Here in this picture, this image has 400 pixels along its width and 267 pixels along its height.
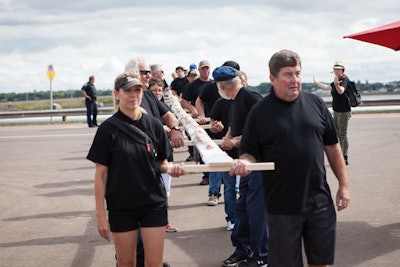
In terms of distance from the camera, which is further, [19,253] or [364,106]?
[364,106]

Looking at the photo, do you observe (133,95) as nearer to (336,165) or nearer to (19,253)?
(336,165)

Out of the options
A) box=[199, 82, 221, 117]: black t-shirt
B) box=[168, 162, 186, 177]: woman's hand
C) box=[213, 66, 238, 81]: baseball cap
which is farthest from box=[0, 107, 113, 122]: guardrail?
box=[168, 162, 186, 177]: woman's hand

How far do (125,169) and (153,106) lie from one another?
1769 millimetres

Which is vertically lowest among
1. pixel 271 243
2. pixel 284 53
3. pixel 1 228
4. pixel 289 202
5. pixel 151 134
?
pixel 1 228

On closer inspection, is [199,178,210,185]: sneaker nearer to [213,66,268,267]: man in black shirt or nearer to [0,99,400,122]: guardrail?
[213,66,268,267]: man in black shirt

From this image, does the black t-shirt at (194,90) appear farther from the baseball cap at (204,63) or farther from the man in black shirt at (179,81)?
the man in black shirt at (179,81)

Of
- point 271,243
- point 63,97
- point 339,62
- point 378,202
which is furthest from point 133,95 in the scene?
point 63,97

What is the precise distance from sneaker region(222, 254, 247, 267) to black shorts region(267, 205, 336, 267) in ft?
5.92

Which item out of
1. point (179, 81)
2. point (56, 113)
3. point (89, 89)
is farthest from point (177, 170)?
point (56, 113)

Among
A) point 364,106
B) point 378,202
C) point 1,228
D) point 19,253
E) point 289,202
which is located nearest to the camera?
point 289,202

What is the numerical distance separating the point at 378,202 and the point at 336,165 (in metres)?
4.61

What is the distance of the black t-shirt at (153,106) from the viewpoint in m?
5.73

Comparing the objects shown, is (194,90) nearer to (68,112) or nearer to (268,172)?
(268,172)

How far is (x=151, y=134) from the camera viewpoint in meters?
4.34
